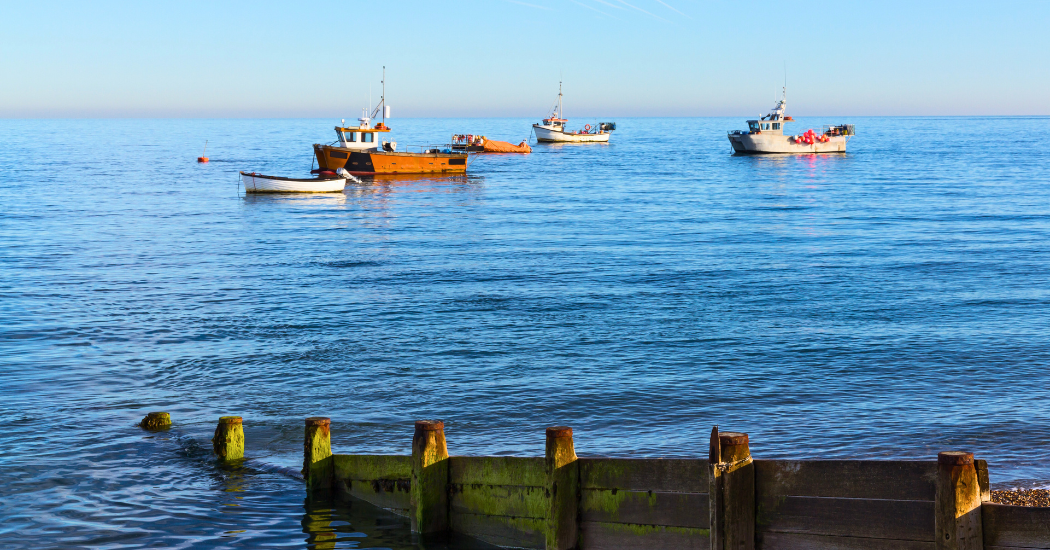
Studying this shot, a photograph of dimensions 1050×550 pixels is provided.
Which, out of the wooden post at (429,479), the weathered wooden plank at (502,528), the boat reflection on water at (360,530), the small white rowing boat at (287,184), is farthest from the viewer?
the small white rowing boat at (287,184)

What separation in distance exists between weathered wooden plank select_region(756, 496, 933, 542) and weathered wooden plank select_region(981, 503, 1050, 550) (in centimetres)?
37

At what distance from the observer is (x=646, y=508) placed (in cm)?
699

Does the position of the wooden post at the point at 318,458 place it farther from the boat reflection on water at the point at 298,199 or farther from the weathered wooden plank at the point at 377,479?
the boat reflection on water at the point at 298,199

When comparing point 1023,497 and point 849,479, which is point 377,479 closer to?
point 849,479

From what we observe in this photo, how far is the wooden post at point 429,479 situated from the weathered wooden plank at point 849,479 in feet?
9.65

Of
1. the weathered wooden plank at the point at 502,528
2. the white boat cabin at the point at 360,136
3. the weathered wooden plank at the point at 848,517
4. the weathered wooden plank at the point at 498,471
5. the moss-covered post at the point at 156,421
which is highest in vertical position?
the white boat cabin at the point at 360,136

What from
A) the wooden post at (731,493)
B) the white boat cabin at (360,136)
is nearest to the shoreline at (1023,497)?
the wooden post at (731,493)

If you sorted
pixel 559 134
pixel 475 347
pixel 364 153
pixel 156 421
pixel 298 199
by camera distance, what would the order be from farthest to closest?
pixel 559 134, pixel 364 153, pixel 298 199, pixel 475 347, pixel 156 421

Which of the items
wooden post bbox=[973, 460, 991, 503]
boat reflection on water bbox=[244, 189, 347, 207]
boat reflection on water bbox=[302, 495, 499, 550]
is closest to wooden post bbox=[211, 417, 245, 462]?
boat reflection on water bbox=[302, 495, 499, 550]

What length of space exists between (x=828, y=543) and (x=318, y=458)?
5399 mm

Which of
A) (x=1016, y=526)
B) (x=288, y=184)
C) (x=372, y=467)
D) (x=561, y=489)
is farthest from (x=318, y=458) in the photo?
(x=288, y=184)

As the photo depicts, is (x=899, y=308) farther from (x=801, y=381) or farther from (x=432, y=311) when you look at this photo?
(x=432, y=311)

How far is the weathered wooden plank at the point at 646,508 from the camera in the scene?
675 cm

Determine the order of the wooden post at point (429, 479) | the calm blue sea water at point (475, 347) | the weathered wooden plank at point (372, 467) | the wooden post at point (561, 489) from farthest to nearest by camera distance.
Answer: the calm blue sea water at point (475, 347)
the weathered wooden plank at point (372, 467)
the wooden post at point (429, 479)
the wooden post at point (561, 489)
